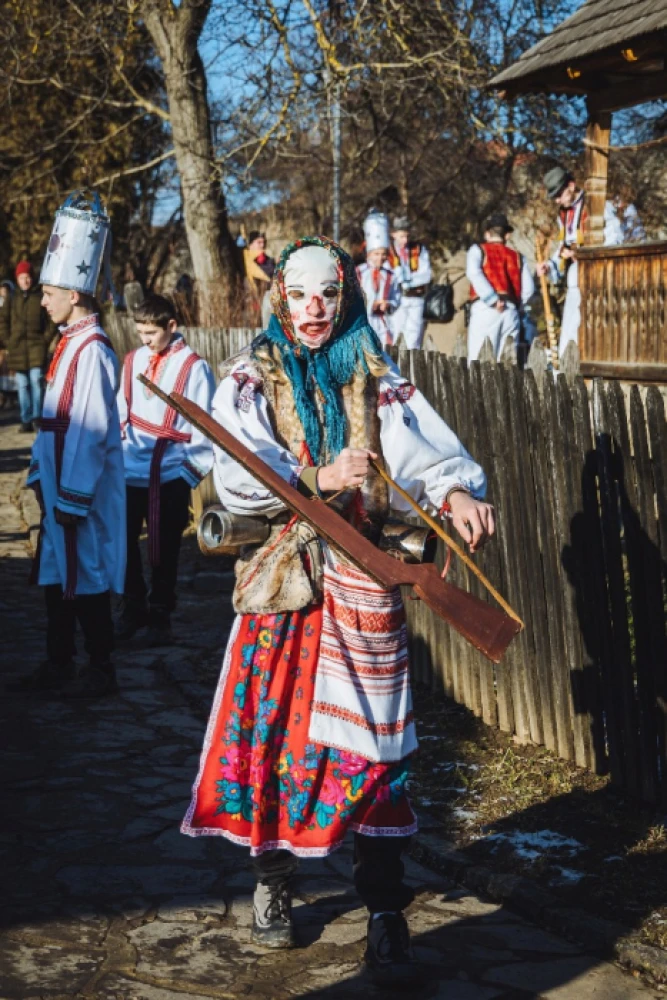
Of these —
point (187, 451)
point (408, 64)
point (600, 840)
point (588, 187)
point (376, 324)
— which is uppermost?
point (408, 64)

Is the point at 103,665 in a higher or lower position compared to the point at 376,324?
lower

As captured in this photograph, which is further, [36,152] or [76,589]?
[36,152]

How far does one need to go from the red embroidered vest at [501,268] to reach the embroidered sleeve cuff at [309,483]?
1102 cm

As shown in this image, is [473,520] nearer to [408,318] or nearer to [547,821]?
[547,821]

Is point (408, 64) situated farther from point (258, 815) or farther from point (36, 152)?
point (258, 815)

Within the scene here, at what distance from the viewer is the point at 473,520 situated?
11.8 ft

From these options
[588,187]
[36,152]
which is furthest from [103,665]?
[36,152]

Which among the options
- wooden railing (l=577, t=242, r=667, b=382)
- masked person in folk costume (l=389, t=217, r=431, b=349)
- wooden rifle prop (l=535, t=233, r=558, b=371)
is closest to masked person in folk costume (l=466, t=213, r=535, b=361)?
wooden rifle prop (l=535, t=233, r=558, b=371)

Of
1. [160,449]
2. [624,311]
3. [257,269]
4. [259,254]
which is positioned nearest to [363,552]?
[160,449]

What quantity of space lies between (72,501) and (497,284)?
8813 mm

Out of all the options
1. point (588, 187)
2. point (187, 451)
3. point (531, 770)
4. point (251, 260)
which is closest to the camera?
point (531, 770)

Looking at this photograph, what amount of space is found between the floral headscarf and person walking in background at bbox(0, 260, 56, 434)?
45.0 ft

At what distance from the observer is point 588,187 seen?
12.7m

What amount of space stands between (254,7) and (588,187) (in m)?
6.64
